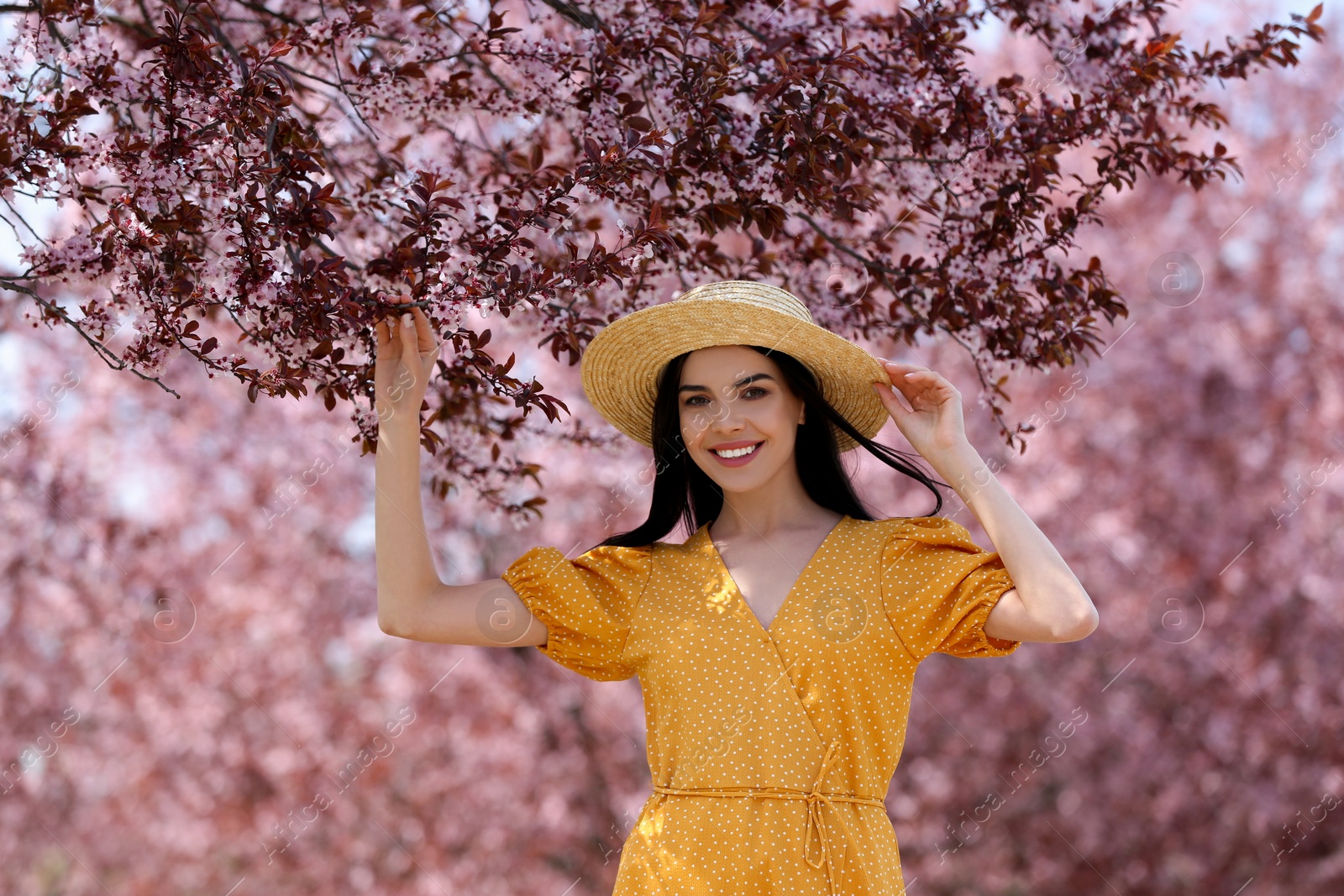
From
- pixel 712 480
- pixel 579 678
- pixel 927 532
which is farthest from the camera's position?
pixel 579 678

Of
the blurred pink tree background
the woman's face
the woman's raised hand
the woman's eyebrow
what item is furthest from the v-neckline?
the blurred pink tree background

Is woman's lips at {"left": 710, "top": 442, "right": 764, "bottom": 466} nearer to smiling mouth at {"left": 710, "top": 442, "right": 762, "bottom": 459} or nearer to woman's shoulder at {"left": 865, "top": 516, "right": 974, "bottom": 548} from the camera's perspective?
smiling mouth at {"left": 710, "top": 442, "right": 762, "bottom": 459}

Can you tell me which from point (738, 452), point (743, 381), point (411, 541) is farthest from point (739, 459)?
point (411, 541)

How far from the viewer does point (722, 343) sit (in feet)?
6.47

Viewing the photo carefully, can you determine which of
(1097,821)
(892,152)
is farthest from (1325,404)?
(892,152)

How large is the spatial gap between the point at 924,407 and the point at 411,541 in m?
0.79

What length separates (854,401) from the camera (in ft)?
6.95

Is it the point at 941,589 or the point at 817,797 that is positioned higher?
the point at 941,589

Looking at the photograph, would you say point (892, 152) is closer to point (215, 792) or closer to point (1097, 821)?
point (1097, 821)

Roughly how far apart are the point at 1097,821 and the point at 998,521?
16.2 ft

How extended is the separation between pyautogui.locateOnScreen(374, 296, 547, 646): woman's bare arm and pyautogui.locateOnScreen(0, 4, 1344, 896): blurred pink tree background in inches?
147

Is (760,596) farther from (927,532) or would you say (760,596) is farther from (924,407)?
(924,407)

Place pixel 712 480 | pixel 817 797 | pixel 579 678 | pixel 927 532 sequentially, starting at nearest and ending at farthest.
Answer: pixel 817 797 < pixel 927 532 < pixel 712 480 < pixel 579 678

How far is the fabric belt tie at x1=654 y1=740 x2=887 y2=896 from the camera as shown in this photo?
173 centimetres
